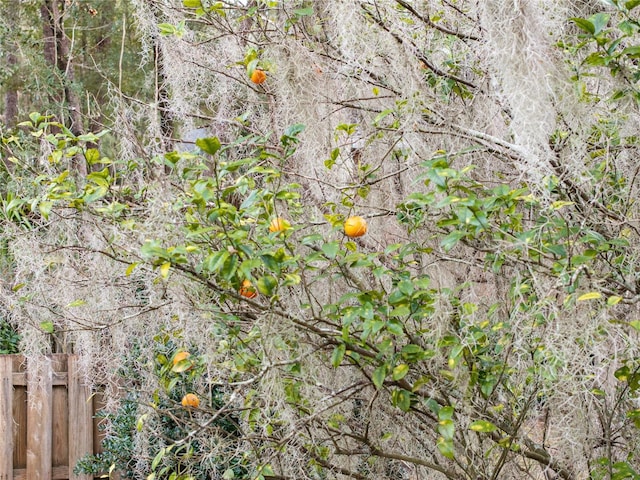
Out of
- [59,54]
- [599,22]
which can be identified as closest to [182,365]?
[599,22]

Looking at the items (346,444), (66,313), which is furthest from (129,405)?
(346,444)

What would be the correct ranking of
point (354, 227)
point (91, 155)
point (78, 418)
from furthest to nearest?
point (78, 418) → point (91, 155) → point (354, 227)

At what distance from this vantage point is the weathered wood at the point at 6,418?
4.62 meters

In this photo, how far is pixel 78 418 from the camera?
493cm

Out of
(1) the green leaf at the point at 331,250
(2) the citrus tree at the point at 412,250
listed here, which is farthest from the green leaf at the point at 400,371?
(1) the green leaf at the point at 331,250

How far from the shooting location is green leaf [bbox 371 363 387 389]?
200 centimetres

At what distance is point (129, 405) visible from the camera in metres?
4.23

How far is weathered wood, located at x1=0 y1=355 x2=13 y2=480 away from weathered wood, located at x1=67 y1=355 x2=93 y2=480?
1.22 ft

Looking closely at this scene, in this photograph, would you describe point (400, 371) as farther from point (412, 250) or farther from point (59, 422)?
point (59, 422)

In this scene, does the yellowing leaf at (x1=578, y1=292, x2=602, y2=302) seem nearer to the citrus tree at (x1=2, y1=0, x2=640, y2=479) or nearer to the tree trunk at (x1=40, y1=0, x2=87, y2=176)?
the citrus tree at (x1=2, y1=0, x2=640, y2=479)

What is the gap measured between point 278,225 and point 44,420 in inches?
136

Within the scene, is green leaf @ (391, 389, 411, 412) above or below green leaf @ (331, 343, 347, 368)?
below

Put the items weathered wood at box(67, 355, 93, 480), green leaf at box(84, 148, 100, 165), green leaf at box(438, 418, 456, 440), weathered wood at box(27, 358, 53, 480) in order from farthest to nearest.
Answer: weathered wood at box(67, 355, 93, 480), weathered wood at box(27, 358, 53, 480), green leaf at box(84, 148, 100, 165), green leaf at box(438, 418, 456, 440)

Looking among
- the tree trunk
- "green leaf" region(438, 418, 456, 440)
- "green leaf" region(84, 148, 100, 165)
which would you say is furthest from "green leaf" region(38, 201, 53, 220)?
the tree trunk
